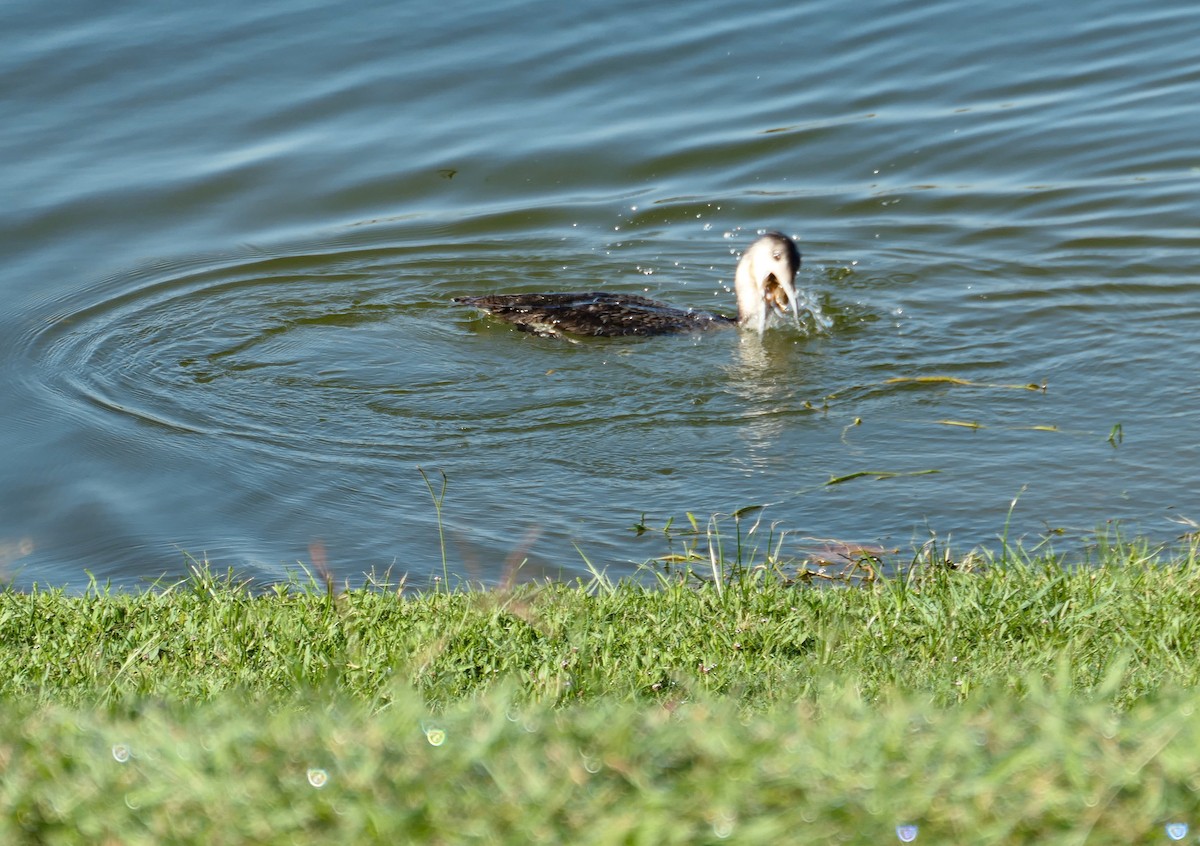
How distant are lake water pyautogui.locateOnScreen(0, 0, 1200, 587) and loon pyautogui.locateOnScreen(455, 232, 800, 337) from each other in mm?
139

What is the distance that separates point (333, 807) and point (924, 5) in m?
14.9

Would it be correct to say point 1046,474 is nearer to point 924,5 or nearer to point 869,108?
point 869,108

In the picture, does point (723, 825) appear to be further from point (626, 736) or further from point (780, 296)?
point (780, 296)

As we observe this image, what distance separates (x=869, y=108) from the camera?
14133mm

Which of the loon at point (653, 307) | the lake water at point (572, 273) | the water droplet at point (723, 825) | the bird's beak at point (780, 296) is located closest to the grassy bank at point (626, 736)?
the water droplet at point (723, 825)

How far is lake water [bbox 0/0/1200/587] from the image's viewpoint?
Result: 25.1 ft

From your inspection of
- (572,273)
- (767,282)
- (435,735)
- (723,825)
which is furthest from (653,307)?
(723,825)

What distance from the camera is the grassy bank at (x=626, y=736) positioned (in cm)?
293

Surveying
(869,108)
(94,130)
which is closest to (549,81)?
(869,108)

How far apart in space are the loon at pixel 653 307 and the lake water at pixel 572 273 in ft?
0.46

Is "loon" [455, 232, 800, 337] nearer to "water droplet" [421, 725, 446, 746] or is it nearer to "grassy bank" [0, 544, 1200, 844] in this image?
"grassy bank" [0, 544, 1200, 844]

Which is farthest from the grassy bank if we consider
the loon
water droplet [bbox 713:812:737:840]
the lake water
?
the loon

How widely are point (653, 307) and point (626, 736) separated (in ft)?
23.8

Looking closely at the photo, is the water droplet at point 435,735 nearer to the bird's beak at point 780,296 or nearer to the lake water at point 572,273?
→ the lake water at point 572,273
